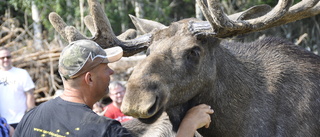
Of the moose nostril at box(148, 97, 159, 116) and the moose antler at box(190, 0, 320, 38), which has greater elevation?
the moose antler at box(190, 0, 320, 38)

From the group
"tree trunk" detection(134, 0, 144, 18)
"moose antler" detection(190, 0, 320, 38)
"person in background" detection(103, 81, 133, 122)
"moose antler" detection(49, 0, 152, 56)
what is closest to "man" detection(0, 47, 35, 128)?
"person in background" detection(103, 81, 133, 122)

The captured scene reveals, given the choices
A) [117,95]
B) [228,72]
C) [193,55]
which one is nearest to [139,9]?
[117,95]

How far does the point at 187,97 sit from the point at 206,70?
0.33 m

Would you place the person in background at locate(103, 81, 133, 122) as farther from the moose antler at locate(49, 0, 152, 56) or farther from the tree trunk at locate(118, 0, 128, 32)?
the tree trunk at locate(118, 0, 128, 32)

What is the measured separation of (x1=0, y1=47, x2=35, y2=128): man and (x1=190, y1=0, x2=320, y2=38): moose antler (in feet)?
16.5

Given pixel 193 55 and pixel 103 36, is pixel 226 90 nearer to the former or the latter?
pixel 193 55

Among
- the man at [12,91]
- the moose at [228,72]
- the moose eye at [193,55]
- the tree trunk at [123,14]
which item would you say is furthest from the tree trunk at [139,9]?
the moose eye at [193,55]

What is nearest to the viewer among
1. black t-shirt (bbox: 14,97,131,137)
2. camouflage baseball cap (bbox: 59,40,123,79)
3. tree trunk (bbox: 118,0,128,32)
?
black t-shirt (bbox: 14,97,131,137)

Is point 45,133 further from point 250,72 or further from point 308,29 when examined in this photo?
point 308,29

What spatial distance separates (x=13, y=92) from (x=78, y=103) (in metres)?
5.74

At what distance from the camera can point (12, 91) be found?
29.3 feet

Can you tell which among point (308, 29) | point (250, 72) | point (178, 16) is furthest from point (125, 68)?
point (178, 16)

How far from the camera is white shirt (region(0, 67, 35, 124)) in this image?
29.1 feet

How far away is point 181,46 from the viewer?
4.61 metres
